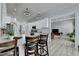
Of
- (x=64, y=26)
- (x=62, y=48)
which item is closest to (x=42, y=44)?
(x=62, y=48)

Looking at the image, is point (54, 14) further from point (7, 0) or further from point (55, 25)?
point (7, 0)

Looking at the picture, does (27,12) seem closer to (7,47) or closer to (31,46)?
(31,46)

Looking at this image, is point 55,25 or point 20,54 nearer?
point 20,54

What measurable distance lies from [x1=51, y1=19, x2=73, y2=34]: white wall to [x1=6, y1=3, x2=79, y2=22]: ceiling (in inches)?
9.3

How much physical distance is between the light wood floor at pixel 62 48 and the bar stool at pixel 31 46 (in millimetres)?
257

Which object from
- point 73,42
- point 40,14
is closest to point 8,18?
point 40,14

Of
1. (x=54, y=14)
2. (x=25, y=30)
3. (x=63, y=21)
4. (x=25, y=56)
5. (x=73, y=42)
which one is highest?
(x=54, y=14)

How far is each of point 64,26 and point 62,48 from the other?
1.21 feet

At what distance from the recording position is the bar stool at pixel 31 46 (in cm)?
168

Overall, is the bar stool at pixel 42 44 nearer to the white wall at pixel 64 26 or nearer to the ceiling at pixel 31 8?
the white wall at pixel 64 26

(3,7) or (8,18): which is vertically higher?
(3,7)

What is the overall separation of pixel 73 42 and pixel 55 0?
737mm

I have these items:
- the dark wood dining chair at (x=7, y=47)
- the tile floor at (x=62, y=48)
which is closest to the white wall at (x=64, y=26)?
the tile floor at (x=62, y=48)

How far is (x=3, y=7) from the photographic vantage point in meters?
1.70
